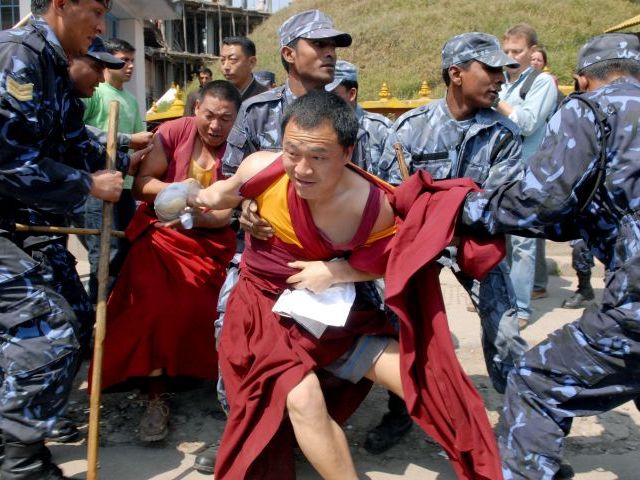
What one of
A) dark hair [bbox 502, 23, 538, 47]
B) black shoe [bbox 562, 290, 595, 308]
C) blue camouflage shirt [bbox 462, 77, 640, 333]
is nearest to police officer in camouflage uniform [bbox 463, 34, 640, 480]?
blue camouflage shirt [bbox 462, 77, 640, 333]

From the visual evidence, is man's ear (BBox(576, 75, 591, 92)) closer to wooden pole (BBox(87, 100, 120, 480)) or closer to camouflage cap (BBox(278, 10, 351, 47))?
camouflage cap (BBox(278, 10, 351, 47))

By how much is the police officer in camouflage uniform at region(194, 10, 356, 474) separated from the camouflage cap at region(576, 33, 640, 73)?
1.25m

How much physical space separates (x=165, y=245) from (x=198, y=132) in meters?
0.70

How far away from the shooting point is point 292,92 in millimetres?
3746

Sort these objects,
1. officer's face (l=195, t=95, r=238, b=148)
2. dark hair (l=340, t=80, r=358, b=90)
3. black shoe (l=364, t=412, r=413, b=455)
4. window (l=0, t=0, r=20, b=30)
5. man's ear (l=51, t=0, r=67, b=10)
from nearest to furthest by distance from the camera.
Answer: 1. man's ear (l=51, t=0, r=67, b=10)
2. black shoe (l=364, t=412, r=413, b=455)
3. officer's face (l=195, t=95, r=238, b=148)
4. dark hair (l=340, t=80, r=358, b=90)
5. window (l=0, t=0, r=20, b=30)

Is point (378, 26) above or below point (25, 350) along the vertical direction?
above

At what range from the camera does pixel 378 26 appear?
3062 cm

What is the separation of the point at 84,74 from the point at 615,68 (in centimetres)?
249

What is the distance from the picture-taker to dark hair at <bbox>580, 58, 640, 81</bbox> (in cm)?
278

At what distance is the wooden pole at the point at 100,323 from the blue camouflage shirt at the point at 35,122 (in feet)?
0.79

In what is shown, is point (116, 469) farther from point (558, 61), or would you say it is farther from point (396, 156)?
point (558, 61)

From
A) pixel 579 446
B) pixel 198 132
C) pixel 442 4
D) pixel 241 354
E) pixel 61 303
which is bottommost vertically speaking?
pixel 579 446

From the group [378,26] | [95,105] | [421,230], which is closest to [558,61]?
[378,26]

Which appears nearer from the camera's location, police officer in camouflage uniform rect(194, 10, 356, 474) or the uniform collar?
the uniform collar
